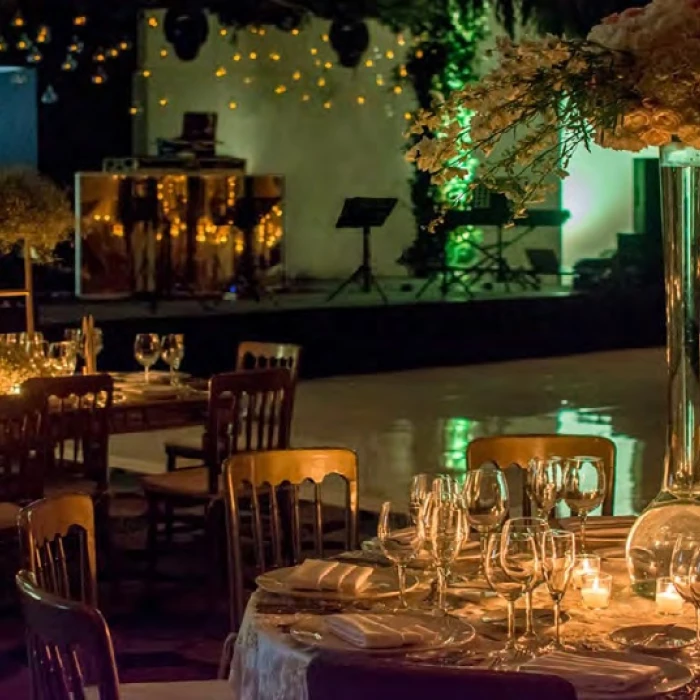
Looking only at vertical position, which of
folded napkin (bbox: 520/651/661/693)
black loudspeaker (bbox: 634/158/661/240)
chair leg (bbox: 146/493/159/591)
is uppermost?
black loudspeaker (bbox: 634/158/661/240)

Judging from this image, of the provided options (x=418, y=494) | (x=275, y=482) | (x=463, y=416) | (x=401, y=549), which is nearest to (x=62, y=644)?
(x=401, y=549)

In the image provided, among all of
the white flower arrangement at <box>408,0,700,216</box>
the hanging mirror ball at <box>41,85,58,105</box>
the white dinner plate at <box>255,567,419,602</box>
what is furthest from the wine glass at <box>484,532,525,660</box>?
the hanging mirror ball at <box>41,85,58,105</box>

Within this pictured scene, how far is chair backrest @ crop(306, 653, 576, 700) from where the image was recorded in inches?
80.9

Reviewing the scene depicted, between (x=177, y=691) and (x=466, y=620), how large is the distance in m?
0.74

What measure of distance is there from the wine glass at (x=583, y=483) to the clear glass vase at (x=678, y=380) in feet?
0.52

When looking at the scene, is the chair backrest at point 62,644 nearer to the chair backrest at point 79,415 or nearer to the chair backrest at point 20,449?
the chair backrest at point 20,449

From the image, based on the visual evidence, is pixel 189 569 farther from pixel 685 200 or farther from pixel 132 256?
pixel 132 256

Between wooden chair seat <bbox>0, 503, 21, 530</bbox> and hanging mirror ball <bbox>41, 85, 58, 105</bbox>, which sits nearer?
wooden chair seat <bbox>0, 503, 21, 530</bbox>

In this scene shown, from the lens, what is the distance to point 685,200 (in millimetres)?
3092

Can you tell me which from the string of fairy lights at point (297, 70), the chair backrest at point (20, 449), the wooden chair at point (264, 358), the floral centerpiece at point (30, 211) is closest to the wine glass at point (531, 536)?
the chair backrest at point (20, 449)

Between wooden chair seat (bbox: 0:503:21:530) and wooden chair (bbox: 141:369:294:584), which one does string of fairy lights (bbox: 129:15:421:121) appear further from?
wooden chair seat (bbox: 0:503:21:530)

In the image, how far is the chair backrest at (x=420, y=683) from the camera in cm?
205

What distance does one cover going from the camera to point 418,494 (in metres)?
3.16

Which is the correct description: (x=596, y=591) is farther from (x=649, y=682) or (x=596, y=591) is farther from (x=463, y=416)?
(x=463, y=416)
